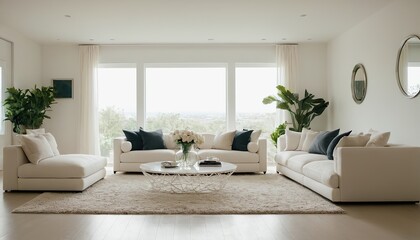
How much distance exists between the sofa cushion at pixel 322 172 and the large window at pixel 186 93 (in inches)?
146

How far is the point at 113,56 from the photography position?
8.57 metres

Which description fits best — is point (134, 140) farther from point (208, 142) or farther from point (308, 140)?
point (308, 140)

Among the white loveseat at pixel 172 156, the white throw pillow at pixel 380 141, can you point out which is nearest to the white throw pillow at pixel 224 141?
the white loveseat at pixel 172 156

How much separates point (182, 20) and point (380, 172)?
4013 millimetres

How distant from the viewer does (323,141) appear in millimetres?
5926

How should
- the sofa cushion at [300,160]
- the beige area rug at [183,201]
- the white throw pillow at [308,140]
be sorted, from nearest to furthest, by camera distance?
the beige area rug at [183,201] < the sofa cushion at [300,160] < the white throw pillow at [308,140]

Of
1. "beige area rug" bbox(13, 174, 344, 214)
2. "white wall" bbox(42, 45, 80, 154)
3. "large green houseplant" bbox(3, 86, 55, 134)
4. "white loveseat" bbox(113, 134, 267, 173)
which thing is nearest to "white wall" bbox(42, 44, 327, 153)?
"white wall" bbox(42, 45, 80, 154)

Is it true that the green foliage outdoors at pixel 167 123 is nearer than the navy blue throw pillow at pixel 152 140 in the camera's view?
No

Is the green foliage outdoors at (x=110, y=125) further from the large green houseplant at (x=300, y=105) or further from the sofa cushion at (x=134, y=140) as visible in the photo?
the large green houseplant at (x=300, y=105)

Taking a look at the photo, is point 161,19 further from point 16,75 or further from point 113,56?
point 16,75

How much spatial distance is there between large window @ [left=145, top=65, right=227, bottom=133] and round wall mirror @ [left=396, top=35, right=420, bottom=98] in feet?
13.3

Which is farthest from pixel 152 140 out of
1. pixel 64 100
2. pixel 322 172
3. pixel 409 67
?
pixel 409 67

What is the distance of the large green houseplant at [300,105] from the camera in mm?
8055

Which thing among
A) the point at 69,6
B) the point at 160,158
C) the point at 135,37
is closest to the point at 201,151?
the point at 160,158
